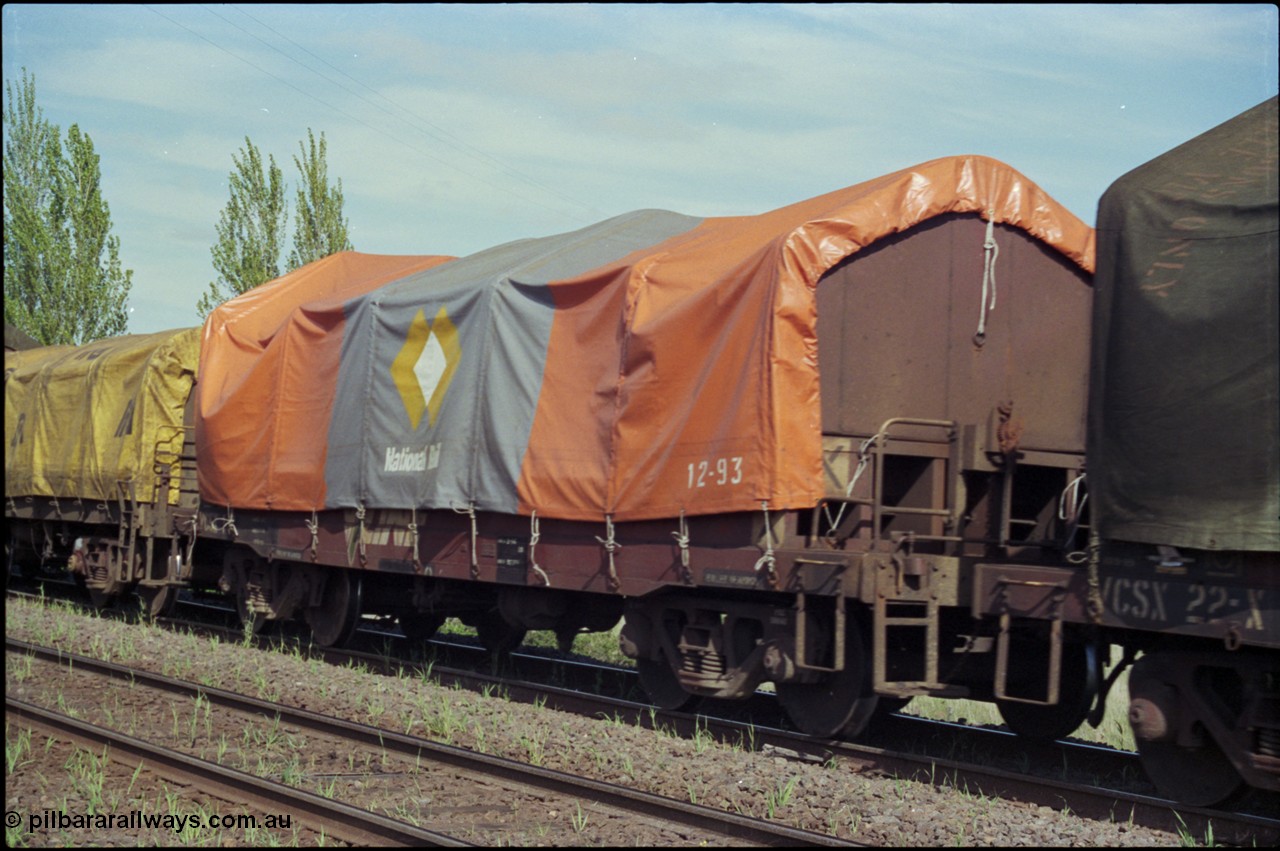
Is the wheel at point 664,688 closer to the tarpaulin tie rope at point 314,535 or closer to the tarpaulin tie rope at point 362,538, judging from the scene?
the tarpaulin tie rope at point 362,538

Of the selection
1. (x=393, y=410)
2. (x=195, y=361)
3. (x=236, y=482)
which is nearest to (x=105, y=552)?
(x=195, y=361)

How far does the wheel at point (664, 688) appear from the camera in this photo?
10438 millimetres

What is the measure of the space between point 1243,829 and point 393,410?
319 inches

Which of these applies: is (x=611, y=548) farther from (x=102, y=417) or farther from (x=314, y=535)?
(x=102, y=417)

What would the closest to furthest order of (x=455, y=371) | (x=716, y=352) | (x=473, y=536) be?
(x=716, y=352)
(x=473, y=536)
(x=455, y=371)

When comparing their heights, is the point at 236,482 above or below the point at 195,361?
below

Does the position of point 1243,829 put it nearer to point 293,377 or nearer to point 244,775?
point 244,775

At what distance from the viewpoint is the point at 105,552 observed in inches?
690

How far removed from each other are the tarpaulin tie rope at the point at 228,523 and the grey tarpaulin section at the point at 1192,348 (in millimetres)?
10262

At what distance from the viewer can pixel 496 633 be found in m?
14.2

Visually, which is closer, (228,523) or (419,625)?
(228,523)

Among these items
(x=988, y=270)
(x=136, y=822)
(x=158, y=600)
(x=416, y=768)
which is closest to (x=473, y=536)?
(x=416, y=768)

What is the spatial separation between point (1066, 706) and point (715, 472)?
2.97 metres

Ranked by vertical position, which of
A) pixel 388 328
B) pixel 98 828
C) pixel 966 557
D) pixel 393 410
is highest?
pixel 388 328
